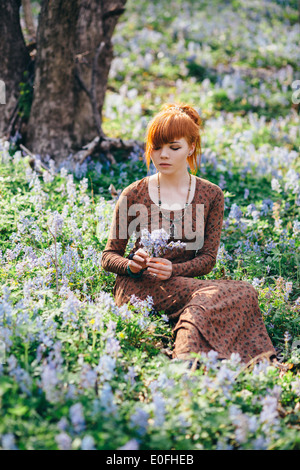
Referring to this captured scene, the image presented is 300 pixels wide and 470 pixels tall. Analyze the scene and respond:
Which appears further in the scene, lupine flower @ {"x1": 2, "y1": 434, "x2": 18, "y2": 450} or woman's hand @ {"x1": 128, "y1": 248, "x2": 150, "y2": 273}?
woman's hand @ {"x1": 128, "y1": 248, "x2": 150, "y2": 273}

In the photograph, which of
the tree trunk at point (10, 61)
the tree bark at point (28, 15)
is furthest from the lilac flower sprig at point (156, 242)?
the tree bark at point (28, 15)

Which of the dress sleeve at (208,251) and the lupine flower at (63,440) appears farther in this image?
the dress sleeve at (208,251)

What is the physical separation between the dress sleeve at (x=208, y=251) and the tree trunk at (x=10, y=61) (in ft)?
11.7

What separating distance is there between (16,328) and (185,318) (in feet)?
3.37

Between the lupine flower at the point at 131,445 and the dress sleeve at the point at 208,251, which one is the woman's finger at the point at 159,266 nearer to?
the dress sleeve at the point at 208,251

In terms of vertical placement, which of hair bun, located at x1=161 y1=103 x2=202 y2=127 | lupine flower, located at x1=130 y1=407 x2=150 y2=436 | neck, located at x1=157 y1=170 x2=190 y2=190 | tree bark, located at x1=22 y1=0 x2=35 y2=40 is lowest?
lupine flower, located at x1=130 y1=407 x2=150 y2=436

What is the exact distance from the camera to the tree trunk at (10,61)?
598 centimetres

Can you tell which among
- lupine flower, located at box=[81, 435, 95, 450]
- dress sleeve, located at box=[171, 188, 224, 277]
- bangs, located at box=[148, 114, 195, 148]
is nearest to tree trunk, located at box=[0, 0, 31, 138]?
bangs, located at box=[148, 114, 195, 148]

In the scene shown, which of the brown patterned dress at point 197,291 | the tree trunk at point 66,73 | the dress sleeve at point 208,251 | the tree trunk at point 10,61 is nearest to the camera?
the brown patterned dress at point 197,291

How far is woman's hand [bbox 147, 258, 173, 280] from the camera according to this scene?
10.3 feet

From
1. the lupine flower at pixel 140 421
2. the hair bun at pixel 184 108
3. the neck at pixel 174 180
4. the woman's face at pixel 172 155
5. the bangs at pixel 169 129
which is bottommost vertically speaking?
the lupine flower at pixel 140 421

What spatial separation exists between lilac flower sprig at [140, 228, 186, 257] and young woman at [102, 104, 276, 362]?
0.06 metres

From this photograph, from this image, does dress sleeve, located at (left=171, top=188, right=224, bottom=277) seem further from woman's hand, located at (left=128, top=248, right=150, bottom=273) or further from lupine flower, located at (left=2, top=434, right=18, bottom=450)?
lupine flower, located at (left=2, top=434, right=18, bottom=450)
